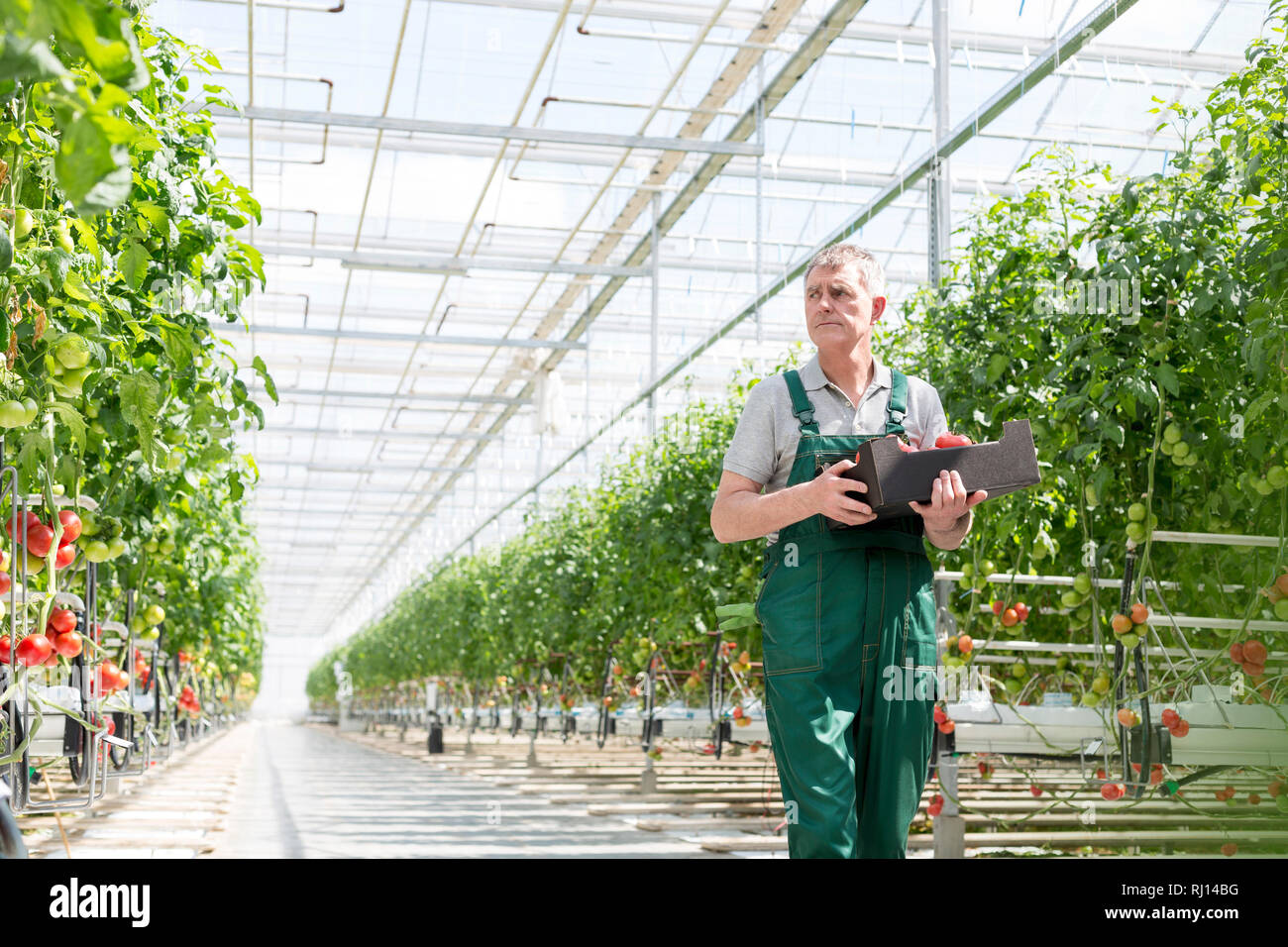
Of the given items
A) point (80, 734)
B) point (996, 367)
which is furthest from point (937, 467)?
point (80, 734)

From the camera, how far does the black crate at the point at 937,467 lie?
1726 mm

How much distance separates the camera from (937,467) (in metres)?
1.74

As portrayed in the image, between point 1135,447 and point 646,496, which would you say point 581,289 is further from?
point 1135,447

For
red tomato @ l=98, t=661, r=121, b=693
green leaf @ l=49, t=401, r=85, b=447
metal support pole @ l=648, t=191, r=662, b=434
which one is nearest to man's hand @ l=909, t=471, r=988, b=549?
green leaf @ l=49, t=401, r=85, b=447

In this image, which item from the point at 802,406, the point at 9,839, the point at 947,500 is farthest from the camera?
the point at 802,406

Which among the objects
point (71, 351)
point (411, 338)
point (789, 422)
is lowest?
point (789, 422)

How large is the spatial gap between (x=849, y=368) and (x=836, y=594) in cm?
41

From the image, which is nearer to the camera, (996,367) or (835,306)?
(835,306)

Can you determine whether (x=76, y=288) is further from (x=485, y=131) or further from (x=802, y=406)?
(x=485, y=131)

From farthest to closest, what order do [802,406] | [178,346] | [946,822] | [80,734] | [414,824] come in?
1. [414,824]
2. [946,822]
3. [80,734]
4. [178,346]
5. [802,406]

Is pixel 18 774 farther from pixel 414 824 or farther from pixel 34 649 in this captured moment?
pixel 414 824

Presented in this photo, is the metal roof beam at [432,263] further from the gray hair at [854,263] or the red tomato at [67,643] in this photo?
the gray hair at [854,263]

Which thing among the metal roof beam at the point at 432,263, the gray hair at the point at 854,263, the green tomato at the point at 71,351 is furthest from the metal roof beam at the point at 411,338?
the gray hair at the point at 854,263

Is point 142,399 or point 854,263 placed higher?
point 854,263
